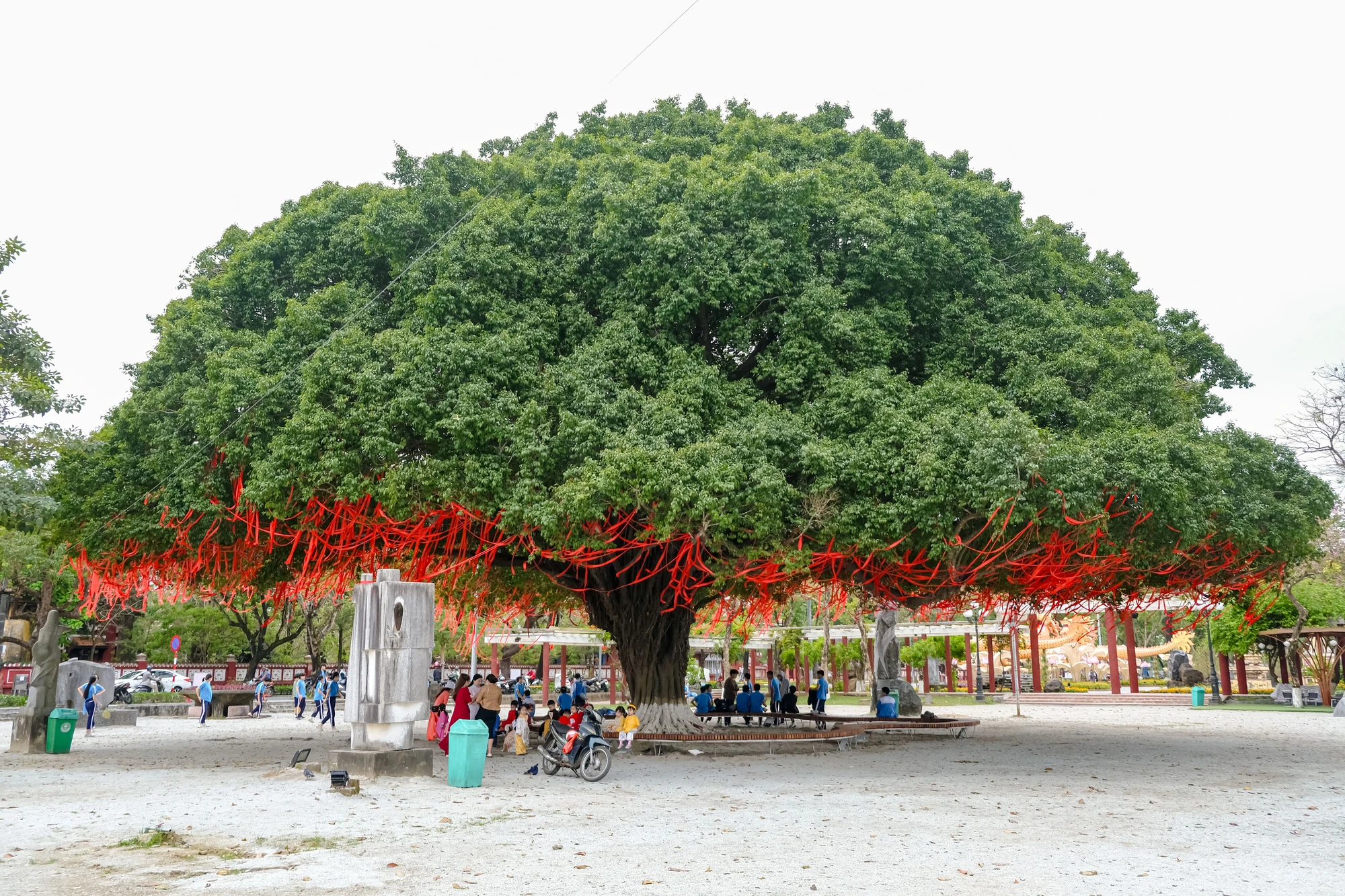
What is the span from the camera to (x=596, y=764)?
13.5 meters

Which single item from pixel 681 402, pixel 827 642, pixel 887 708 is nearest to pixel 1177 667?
pixel 827 642

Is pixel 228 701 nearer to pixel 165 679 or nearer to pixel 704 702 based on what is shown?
pixel 165 679

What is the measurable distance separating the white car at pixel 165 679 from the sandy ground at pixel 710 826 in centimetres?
2507

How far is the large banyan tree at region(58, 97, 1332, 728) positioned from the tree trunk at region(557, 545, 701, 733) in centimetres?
7

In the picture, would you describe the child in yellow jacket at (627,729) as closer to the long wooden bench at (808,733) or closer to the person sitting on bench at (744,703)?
the long wooden bench at (808,733)

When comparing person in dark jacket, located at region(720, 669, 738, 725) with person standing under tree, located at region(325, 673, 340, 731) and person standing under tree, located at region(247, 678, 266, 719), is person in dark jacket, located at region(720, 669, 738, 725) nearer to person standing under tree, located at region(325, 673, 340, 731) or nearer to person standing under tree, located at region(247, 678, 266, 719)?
person standing under tree, located at region(325, 673, 340, 731)

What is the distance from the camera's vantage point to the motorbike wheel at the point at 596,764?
13453 mm

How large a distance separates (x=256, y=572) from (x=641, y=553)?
8.46 m

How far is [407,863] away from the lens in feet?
25.9

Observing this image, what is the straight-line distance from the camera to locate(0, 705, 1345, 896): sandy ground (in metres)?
7.35

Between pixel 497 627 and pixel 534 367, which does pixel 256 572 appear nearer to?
pixel 534 367

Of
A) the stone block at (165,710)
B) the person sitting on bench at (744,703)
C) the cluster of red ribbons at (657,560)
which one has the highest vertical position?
the cluster of red ribbons at (657,560)

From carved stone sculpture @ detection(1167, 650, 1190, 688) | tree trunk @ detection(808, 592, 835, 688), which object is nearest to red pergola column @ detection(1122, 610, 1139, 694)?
carved stone sculpture @ detection(1167, 650, 1190, 688)

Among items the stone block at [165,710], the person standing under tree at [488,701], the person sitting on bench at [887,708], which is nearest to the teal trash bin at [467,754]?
the person standing under tree at [488,701]
